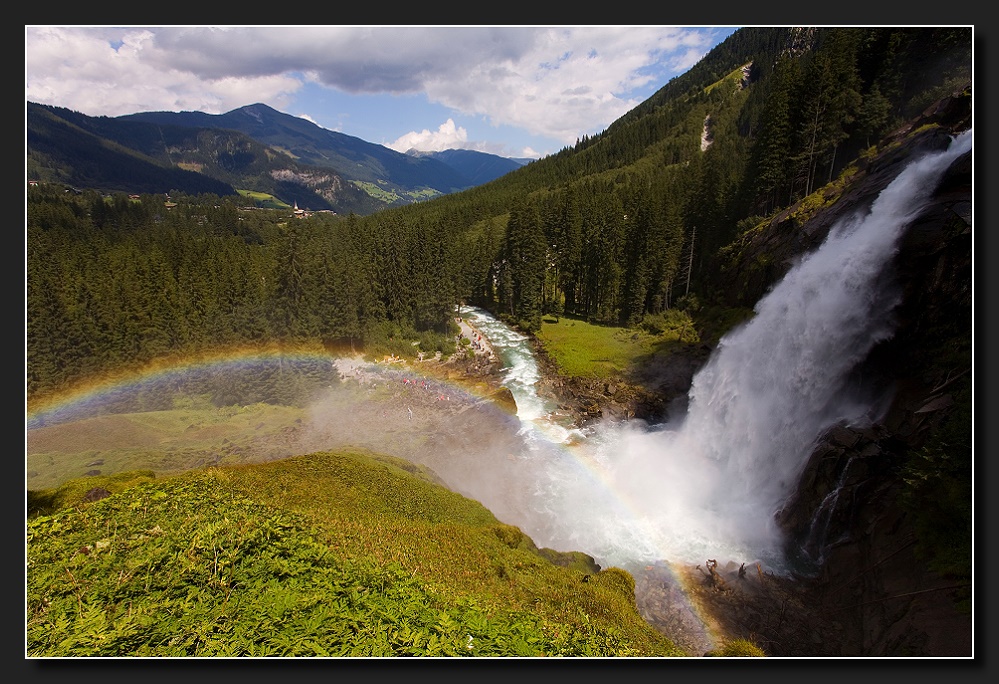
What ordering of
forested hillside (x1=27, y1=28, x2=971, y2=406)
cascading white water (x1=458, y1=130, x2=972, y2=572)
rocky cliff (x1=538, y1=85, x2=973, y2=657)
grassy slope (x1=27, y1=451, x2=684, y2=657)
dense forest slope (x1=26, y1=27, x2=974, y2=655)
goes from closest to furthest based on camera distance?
grassy slope (x1=27, y1=451, x2=684, y2=657) → rocky cliff (x1=538, y1=85, x2=973, y2=657) → dense forest slope (x1=26, y1=27, x2=974, y2=655) → cascading white water (x1=458, y1=130, x2=972, y2=572) → forested hillside (x1=27, y1=28, x2=971, y2=406)

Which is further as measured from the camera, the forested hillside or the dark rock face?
the forested hillside

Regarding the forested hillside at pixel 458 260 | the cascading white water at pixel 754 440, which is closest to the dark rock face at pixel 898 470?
the cascading white water at pixel 754 440

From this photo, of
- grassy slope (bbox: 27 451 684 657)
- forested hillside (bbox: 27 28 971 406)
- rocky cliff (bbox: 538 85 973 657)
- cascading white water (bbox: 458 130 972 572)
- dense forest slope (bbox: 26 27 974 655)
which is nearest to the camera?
grassy slope (bbox: 27 451 684 657)

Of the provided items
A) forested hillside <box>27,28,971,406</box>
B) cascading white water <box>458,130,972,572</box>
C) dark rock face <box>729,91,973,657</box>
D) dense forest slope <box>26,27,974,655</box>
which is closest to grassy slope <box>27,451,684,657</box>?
dark rock face <box>729,91,973,657</box>

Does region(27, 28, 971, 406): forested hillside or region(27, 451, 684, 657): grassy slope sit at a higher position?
region(27, 28, 971, 406): forested hillside

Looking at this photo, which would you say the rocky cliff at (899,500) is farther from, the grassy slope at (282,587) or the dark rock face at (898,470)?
the grassy slope at (282,587)

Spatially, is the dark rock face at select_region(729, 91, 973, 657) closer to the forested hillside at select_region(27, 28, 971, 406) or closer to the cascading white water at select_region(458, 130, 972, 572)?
the cascading white water at select_region(458, 130, 972, 572)

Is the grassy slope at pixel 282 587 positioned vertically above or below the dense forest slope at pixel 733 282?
below
